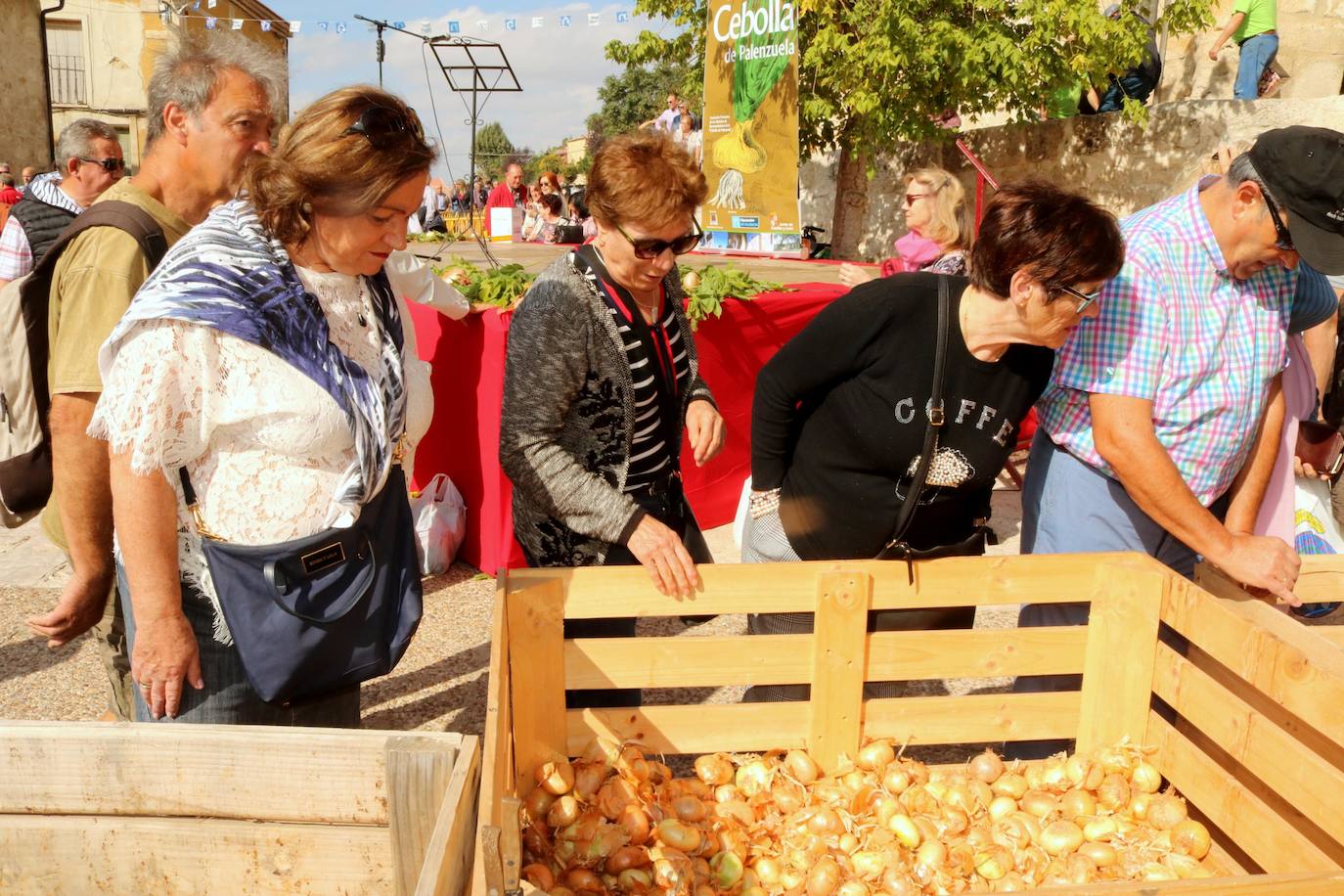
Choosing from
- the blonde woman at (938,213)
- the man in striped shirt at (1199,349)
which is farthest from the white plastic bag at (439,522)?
the man in striped shirt at (1199,349)

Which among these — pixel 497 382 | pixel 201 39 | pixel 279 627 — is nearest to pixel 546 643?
pixel 279 627

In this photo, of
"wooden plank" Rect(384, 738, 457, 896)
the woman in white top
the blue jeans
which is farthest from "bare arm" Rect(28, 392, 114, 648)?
the blue jeans


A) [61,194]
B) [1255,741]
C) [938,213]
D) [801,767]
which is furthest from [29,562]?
[1255,741]

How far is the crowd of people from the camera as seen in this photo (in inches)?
57.3

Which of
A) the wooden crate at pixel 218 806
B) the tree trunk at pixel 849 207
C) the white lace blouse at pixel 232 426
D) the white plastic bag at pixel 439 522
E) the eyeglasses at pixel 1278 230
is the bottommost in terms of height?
the white plastic bag at pixel 439 522

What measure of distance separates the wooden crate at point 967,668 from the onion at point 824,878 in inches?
13.2

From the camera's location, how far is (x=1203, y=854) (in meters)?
1.87

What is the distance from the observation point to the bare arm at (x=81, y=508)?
63.1 inches

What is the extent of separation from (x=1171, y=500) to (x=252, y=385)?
5.89 ft

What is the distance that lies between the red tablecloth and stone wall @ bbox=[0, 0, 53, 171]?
2201 cm

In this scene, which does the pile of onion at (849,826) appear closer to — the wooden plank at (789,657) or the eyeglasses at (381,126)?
the wooden plank at (789,657)

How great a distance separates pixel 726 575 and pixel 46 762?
1185 mm

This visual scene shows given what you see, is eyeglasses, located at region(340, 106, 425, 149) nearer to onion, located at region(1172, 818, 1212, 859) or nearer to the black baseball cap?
the black baseball cap

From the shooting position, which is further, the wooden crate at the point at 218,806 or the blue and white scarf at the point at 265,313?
the blue and white scarf at the point at 265,313
